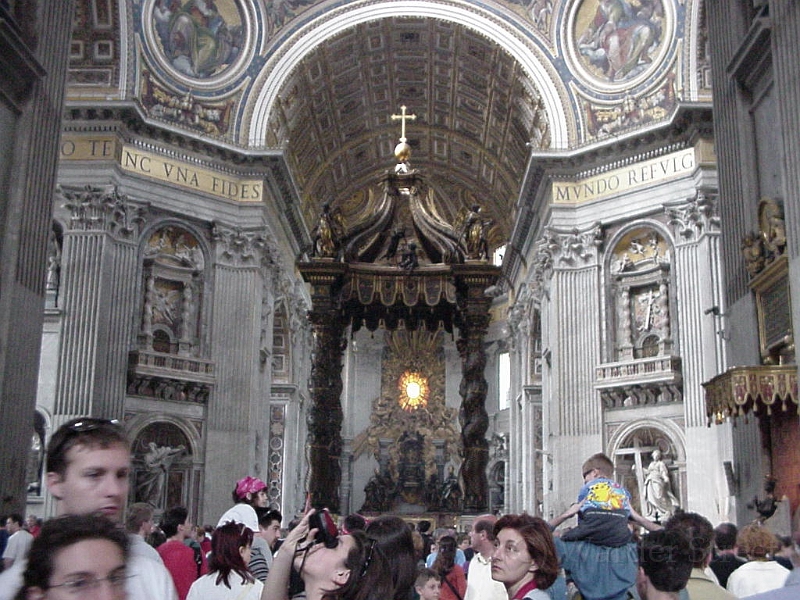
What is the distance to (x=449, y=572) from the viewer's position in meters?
6.09

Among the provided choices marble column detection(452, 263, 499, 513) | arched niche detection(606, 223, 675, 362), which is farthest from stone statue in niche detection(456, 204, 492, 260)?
arched niche detection(606, 223, 675, 362)

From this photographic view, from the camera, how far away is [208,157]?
2195cm

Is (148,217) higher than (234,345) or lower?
higher

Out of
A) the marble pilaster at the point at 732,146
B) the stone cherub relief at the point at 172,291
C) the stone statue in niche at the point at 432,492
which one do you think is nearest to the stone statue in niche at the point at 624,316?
the stone cherub relief at the point at 172,291

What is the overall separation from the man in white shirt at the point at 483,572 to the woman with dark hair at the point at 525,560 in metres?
1.42

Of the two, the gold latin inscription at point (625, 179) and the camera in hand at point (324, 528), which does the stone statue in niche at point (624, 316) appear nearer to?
the gold latin inscription at point (625, 179)

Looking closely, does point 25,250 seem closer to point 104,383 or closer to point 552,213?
point 104,383

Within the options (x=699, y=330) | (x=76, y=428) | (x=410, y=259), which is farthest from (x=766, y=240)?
(x=699, y=330)

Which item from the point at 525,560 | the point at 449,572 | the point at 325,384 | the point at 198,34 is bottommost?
the point at 449,572

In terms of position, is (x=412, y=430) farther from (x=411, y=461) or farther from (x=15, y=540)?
(x=15, y=540)

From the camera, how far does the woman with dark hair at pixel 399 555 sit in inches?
136

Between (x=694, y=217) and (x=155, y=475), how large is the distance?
12.3 m

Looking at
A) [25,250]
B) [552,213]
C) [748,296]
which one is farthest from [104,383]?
[748,296]

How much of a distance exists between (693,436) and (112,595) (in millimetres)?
17936
